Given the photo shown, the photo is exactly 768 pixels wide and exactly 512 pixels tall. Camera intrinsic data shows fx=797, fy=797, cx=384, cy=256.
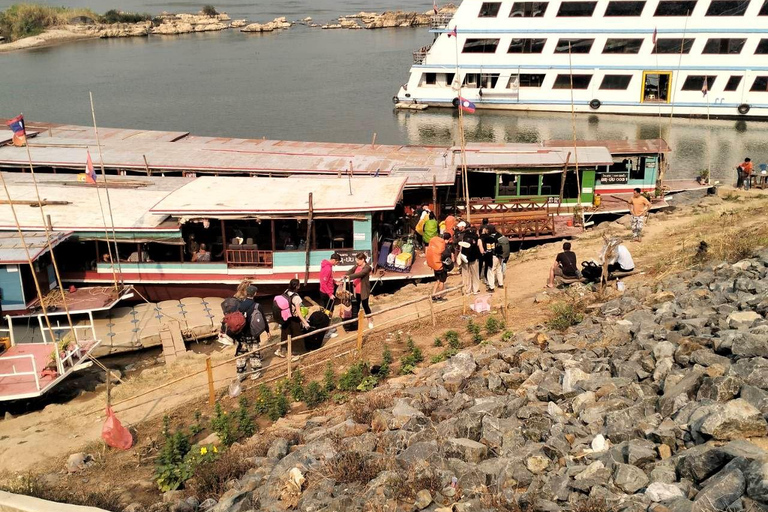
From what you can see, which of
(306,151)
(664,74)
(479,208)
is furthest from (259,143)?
(664,74)

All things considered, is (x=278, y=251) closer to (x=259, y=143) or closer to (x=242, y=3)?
(x=259, y=143)

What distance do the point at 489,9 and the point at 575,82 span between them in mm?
6786

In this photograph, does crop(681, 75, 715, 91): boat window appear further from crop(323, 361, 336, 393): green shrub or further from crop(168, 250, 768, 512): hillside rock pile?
crop(323, 361, 336, 393): green shrub

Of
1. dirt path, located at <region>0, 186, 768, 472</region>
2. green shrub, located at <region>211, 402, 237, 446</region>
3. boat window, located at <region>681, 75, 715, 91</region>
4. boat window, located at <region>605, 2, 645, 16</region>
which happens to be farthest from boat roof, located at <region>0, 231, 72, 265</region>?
boat window, located at <region>681, 75, 715, 91</region>

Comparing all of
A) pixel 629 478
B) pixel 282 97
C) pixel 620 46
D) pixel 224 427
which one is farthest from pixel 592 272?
pixel 282 97

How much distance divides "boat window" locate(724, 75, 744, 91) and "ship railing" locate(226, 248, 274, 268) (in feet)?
117

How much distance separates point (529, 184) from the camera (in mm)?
23641

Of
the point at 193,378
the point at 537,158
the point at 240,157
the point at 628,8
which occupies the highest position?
the point at 628,8

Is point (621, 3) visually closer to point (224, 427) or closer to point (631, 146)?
point (631, 146)

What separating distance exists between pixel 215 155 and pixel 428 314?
11659mm

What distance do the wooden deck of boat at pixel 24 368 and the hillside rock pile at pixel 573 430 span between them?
5.91 m

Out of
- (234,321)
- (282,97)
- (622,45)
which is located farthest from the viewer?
(282,97)

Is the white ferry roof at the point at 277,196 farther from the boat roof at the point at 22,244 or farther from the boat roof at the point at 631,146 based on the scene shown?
the boat roof at the point at 631,146

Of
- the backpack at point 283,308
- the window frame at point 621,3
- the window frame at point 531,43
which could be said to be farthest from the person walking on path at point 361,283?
the window frame at point 621,3
